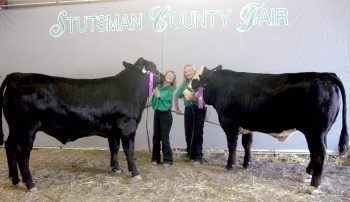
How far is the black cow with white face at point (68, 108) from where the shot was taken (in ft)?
11.4

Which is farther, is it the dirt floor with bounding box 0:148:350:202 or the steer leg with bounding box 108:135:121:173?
the steer leg with bounding box 108:135:121:173

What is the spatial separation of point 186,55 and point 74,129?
8.58 ft

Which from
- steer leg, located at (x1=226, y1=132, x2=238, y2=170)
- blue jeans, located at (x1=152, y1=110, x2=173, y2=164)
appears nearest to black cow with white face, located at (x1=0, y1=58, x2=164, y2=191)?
blue jeans, located at (x1=152, y1=110, x2=173, y2=164)

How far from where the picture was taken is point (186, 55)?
5691mm

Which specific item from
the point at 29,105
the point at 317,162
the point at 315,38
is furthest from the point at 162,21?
the point at 317,162

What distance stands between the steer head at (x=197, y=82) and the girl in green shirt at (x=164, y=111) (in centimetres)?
23

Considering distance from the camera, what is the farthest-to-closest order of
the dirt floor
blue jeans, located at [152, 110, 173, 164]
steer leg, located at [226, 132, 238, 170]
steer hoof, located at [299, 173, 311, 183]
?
blue jeans, located at [152, 110, 173, 164], steer leg, located at [226, 132, 238, 170], steer hoof, located at [299, 173, 311, 183], the dirt floor

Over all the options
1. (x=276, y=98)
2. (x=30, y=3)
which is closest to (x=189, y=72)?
(x=276, y=98)

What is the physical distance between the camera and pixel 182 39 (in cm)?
569

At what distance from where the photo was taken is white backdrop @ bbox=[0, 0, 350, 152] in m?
5.43

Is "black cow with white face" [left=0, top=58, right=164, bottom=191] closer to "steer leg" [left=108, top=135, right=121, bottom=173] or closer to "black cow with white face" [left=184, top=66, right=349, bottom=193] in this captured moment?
"steer leg" [left=108, top=135, right=121, bottom=173]

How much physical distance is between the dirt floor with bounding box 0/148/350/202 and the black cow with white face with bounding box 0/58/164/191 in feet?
0.93

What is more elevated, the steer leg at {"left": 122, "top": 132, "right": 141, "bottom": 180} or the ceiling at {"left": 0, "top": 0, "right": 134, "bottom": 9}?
the ceiling at {"left": 0, "top": 0, "right": 134, "bottom": 9}

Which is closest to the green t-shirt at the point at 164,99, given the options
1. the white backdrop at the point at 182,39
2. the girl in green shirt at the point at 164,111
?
the girl in green shirt at the point at 164,111
